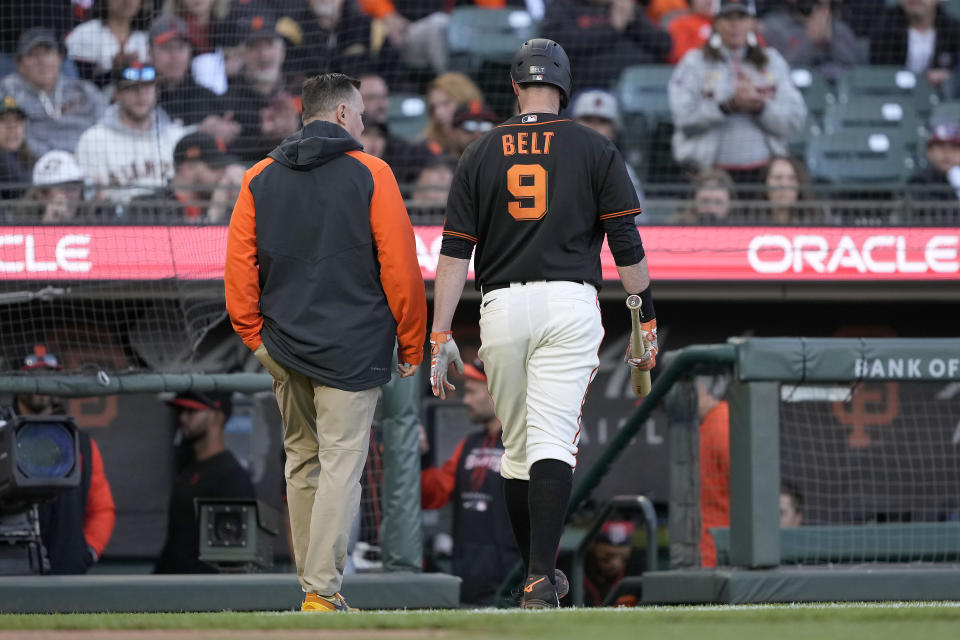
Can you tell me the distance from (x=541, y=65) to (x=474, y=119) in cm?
480

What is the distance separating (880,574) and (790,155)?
4422 millimetres

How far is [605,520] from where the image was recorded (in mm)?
6996

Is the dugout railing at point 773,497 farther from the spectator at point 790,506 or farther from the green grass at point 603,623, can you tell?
the green grass at point 603,623

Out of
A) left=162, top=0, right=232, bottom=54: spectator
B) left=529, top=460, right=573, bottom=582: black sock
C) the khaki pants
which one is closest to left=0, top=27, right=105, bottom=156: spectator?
left=162, top=0, right=232, bottom=54: spectator

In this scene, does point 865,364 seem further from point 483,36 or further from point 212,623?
point 483,36

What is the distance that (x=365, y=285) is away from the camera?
13.3 ft

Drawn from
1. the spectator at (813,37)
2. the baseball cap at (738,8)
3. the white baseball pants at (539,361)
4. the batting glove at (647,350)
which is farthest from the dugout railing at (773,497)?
the spectator at (813,37)

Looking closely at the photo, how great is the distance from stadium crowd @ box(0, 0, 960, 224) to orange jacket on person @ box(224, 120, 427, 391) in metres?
3.16

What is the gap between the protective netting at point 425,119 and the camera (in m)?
7.30

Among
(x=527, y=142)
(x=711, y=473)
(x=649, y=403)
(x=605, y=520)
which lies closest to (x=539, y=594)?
(x=527, y=142)

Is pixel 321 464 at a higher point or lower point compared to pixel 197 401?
higher

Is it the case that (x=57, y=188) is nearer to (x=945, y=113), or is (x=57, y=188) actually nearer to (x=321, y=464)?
(x=321, y=464)

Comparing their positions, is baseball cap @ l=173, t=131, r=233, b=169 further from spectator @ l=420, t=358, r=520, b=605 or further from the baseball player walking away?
the baseball player walking away

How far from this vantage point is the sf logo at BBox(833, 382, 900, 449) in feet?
27.4
